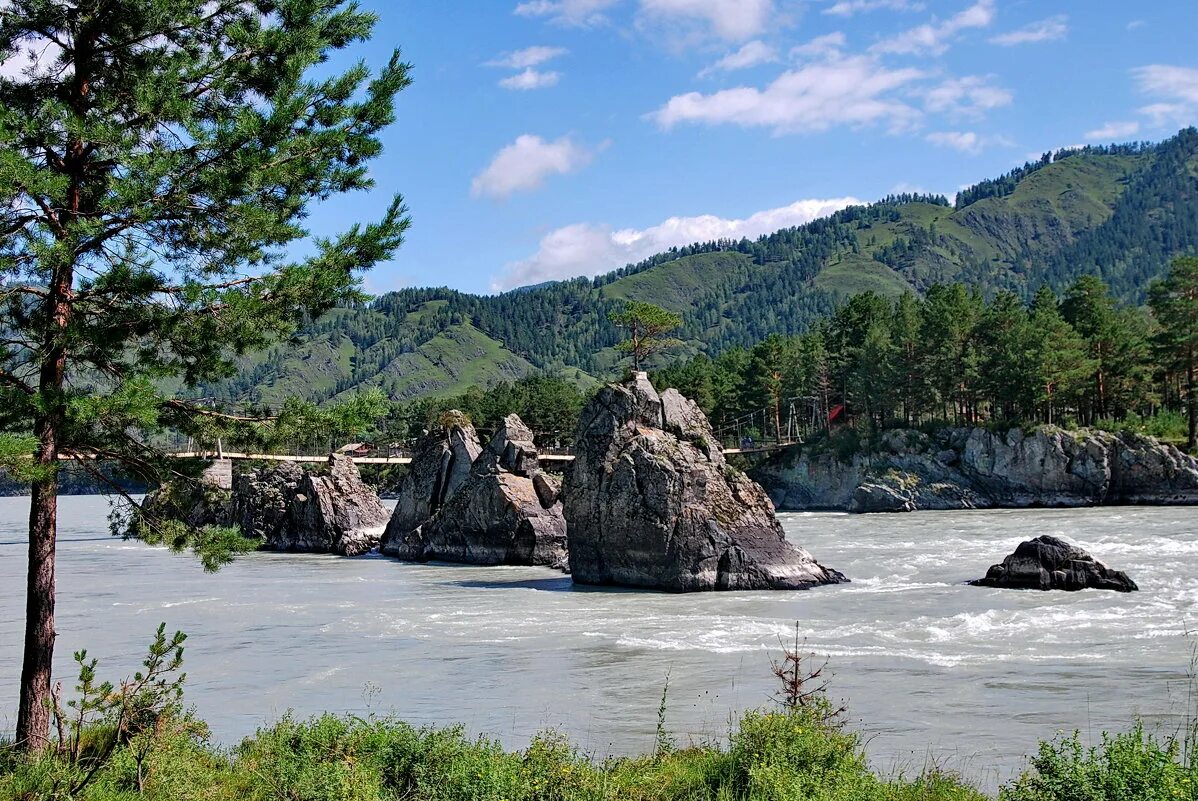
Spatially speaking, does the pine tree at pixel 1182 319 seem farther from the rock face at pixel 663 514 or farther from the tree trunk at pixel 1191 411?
the rock face at pixel 663 514

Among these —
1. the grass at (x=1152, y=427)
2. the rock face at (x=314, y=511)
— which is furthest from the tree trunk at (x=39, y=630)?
the grass at (x=1152, y=427)

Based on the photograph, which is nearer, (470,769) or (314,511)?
(470,769)

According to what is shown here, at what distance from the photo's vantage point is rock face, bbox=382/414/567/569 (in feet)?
157

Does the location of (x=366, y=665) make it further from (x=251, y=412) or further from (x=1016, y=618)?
(x=1016, y=618)

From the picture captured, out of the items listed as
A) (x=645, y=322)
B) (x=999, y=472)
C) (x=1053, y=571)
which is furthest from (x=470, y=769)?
(x=999, y=472)

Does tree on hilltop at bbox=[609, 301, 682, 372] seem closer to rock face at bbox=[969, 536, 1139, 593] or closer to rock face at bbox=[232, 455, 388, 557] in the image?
rock face at bbox=[232, 455, 388, 557]

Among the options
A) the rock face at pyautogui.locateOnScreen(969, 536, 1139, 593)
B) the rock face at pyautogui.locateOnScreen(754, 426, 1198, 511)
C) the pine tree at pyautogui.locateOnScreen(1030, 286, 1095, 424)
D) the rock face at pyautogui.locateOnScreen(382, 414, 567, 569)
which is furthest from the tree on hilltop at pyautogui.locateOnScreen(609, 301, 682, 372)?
the rock face at pyautogui.locateOnScreen(969, 536, 1139, 593)

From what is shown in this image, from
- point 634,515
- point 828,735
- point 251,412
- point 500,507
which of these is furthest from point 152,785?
point 500,507

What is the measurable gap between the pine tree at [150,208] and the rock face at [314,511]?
51926 millimetres

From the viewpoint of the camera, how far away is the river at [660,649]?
15.7 metres

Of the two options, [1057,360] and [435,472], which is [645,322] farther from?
[1057,360]

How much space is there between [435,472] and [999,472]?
48721mm

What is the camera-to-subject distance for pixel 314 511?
63312 millimetres

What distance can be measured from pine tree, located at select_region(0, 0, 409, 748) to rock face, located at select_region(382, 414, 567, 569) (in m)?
35.4
